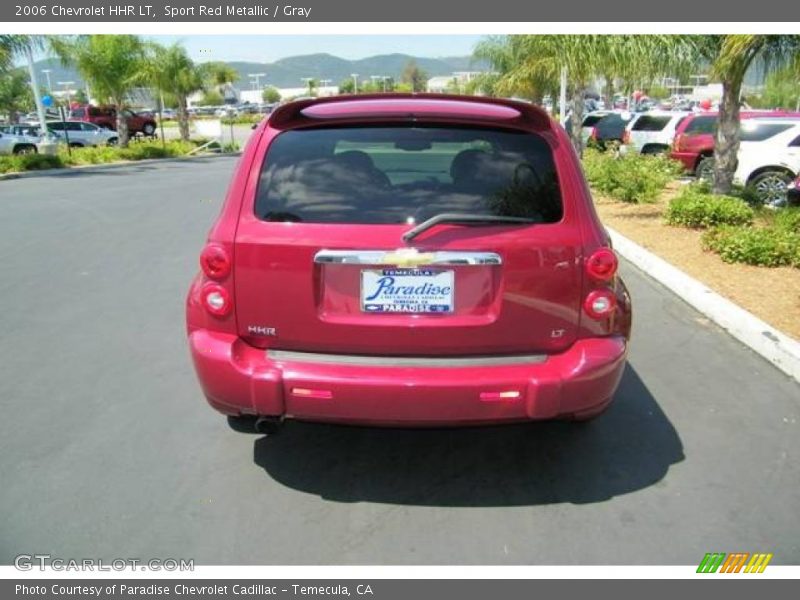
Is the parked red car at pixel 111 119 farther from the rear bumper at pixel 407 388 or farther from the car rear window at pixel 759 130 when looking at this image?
the rear bumper at pixel 407 388

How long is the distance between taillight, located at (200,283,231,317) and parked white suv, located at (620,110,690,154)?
53.4 ft

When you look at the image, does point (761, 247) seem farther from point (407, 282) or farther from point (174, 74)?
point (174, 74)

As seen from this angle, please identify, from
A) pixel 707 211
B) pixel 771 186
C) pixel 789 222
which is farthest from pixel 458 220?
pixel 771 186

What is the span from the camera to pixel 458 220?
2.77 metres

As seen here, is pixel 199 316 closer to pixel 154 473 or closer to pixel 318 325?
pixel 318 325

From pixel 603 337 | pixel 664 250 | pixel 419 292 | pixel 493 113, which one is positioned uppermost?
pixel 493 113

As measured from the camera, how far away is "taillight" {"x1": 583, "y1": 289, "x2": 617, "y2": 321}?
2.88m

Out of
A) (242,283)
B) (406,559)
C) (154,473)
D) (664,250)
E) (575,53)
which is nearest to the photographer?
(406,559)

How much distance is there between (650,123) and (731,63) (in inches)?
404

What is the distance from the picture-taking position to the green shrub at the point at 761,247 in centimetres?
663

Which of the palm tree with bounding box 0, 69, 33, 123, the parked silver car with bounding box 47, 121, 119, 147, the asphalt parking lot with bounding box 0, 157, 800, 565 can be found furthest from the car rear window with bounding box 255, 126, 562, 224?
the parked silver car with bounding box 47, 121, 119, 147

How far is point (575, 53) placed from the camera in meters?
11.2

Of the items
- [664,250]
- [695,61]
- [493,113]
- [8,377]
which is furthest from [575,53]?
[8,377]

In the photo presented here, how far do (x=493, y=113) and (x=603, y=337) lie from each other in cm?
114
